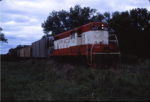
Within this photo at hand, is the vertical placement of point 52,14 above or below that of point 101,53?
above

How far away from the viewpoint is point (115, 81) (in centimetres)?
1141

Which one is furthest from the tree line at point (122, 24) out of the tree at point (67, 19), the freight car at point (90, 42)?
the freight car at point (90, 42)

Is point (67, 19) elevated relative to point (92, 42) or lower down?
elevated

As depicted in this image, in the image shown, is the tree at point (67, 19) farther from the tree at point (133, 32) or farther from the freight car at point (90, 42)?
the freight car at point (90, 42)

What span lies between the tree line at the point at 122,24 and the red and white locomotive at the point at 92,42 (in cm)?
1170

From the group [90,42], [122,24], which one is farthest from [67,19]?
[90,42]

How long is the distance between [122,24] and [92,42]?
1852 centimetres

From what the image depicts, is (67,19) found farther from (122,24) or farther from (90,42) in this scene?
(90,42)

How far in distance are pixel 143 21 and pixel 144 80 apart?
28331 mm

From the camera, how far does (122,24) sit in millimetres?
36250

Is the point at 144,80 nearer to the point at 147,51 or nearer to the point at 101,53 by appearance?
the point at 101,53

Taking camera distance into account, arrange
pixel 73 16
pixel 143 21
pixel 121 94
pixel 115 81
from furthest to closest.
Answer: pixel 73 16, pixel 143 21, pixel 115 81, pixel 121 94

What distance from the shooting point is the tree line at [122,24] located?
32000mm

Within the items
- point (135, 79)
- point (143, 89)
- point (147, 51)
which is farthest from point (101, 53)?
point (147, 51)
